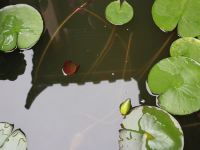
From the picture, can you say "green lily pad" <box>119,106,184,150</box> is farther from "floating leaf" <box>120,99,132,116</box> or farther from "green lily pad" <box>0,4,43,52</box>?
"green lily pad" <box>0,4,43,52</box>

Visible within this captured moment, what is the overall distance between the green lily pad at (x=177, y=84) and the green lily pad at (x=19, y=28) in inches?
22.1

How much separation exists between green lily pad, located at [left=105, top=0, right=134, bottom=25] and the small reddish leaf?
27 centimetres

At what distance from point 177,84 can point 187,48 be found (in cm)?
17

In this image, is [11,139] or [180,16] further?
[180,16]

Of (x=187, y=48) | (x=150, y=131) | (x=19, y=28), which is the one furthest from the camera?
(x=19, y=28)

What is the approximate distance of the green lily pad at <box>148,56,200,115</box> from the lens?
132cm

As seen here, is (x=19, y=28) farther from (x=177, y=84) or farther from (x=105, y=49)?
(x=177, y=84)

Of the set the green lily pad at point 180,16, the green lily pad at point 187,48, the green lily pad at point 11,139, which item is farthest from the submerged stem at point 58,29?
the green lily pad at point 187,48

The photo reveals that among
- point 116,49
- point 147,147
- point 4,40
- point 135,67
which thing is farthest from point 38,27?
point 147,147

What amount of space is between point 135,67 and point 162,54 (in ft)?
0.44

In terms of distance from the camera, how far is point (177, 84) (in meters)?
1.33

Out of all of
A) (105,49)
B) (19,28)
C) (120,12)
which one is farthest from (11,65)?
(120,12)

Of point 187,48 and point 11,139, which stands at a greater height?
point 187,48

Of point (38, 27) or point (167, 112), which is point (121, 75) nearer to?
point (167, 112)
